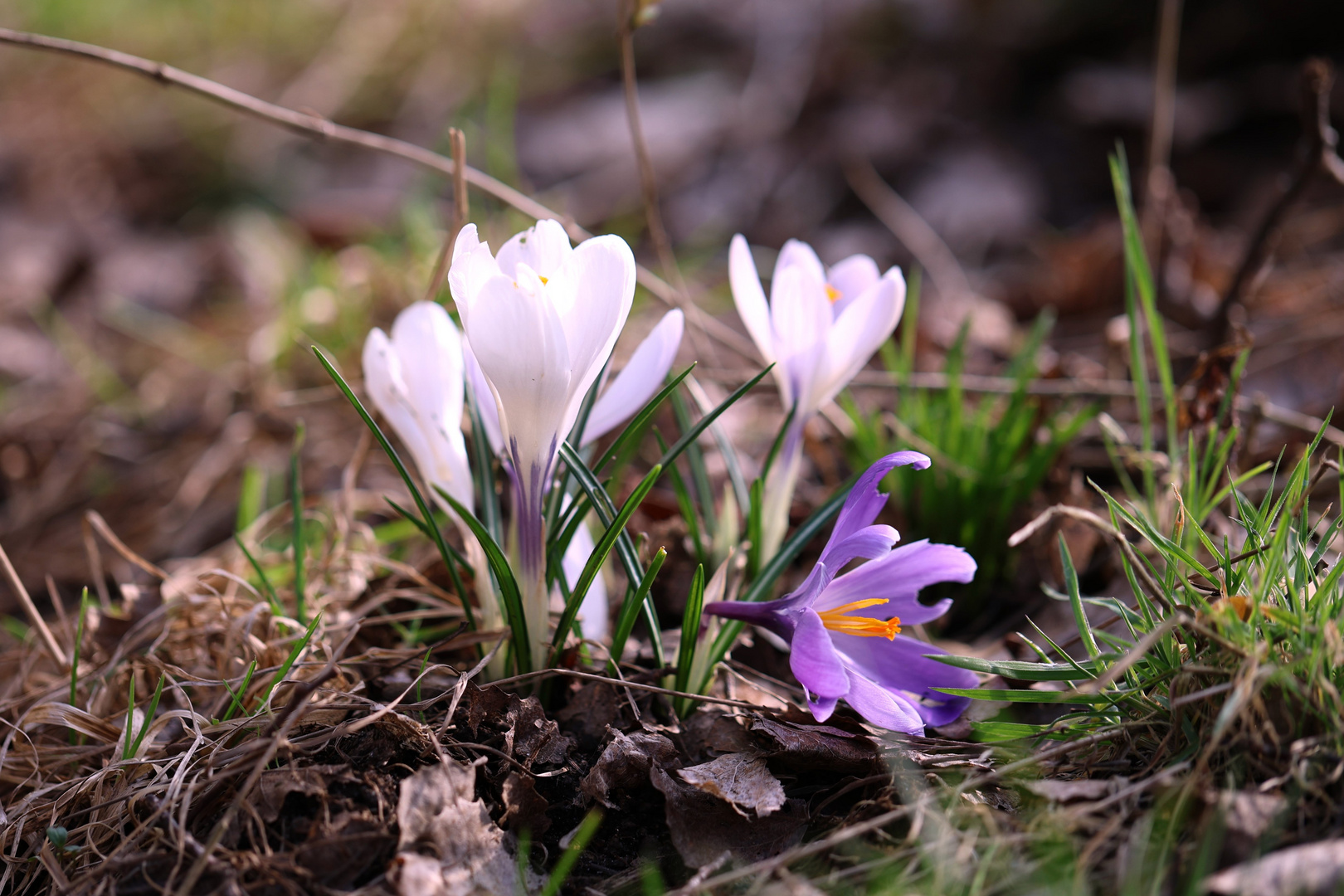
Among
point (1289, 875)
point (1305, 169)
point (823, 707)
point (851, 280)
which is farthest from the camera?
point (1305, 169)

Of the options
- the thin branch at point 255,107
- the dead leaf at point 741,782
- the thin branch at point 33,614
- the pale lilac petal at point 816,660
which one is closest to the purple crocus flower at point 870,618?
the pale lilac petal at point 816,660

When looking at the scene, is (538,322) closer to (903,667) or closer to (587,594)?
(587,594)

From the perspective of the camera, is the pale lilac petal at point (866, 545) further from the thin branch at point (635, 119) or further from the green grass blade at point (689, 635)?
the thin branch at point (635, 119)

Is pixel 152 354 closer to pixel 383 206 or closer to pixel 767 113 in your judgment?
pixel 383 206

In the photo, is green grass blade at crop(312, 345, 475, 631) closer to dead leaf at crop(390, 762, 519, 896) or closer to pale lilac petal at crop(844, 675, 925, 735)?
dead leaf at crop(390, 762, 519, 896)

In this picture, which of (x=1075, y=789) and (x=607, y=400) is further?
(x=607, y=400)

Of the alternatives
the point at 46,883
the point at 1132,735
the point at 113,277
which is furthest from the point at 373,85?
the point at 1132,735

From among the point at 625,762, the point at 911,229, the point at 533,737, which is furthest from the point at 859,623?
the point at 911,229
